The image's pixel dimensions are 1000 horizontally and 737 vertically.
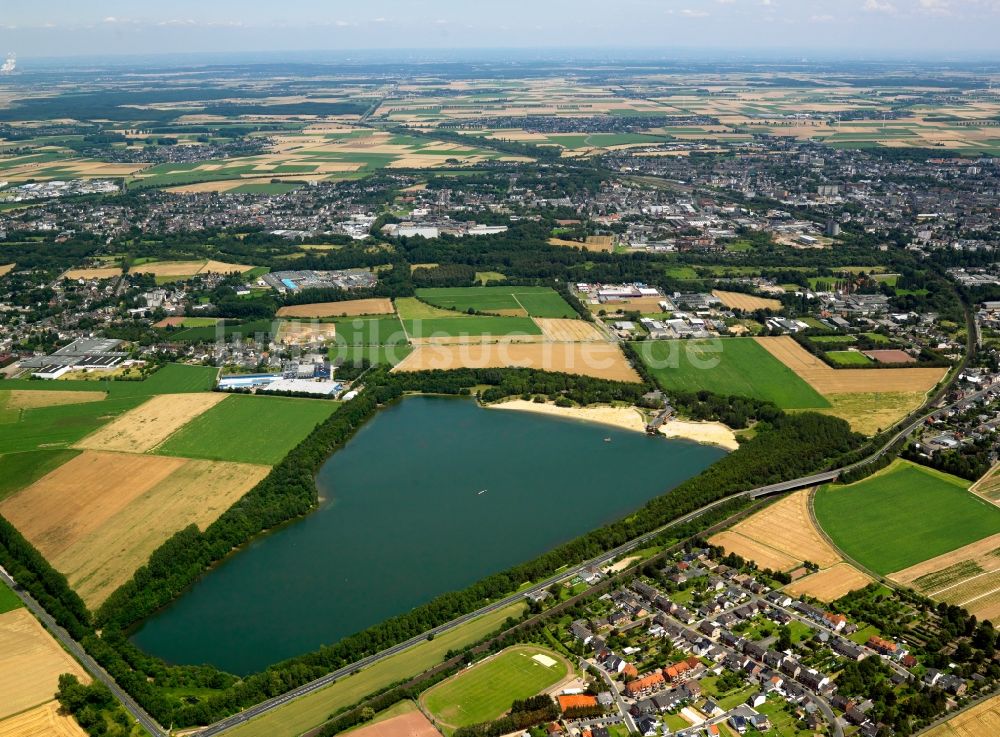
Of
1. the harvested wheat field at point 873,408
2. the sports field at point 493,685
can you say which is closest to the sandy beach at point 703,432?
the harvested wheat field at point 873,408

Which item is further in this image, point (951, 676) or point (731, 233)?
point (731, 233)

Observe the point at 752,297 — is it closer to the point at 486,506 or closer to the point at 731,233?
the point at 731,233

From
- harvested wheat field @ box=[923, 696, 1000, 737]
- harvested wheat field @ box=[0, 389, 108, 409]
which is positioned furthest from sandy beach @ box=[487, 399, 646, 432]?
harvested wheat field @ box=[0, 389, 108, 409]

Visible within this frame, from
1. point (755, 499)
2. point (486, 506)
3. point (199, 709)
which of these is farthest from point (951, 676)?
point (199, 709)

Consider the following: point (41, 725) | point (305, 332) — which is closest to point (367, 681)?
point (41, 725)

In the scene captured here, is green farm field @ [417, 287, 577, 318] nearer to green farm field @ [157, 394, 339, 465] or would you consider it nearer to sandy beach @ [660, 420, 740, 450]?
sandy beach @ [660, 420, 740, 450]

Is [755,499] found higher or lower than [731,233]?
lower
